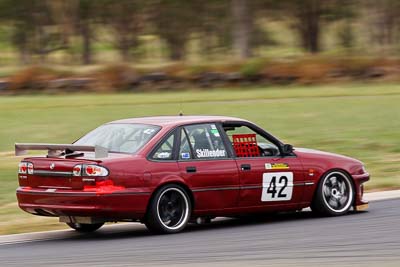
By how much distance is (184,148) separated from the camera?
10.9m

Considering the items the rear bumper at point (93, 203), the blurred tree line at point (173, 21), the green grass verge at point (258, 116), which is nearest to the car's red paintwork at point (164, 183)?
the rear bumper at point (93, 203)

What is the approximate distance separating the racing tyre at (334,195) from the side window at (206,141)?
4.44 feet

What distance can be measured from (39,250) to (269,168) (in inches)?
115

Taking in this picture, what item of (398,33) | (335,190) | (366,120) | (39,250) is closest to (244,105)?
(366,120)

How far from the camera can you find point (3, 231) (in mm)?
11539

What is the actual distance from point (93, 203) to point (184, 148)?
1.33 m

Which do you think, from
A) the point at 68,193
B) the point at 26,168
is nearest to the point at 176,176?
the point at 68,193

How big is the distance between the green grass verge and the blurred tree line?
60.8 feet

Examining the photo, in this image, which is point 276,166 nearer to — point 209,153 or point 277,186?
point 277,186

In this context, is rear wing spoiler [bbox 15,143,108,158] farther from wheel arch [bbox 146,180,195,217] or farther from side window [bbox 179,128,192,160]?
side window [bbox 179,128,192,160]

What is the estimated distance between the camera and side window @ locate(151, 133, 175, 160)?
35.0 feet

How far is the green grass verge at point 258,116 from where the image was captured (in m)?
17.3

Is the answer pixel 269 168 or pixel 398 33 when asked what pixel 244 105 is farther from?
pixel 398 33

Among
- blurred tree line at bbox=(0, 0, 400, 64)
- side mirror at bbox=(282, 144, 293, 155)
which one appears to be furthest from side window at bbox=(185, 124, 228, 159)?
blurred tree line at bbox=(0, 0, 400, 64)
